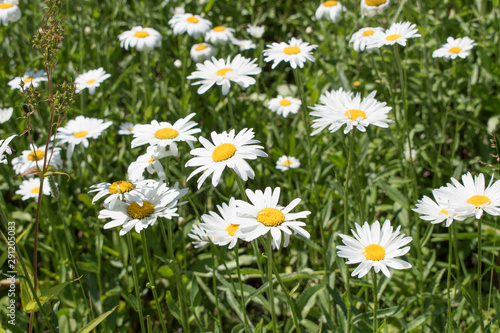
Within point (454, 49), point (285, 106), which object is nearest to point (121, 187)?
point (285, 106)

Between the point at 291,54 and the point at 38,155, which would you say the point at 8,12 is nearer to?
the point at 38,155

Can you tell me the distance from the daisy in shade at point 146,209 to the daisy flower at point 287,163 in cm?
133

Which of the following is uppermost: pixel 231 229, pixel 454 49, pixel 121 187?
pixel 454 49

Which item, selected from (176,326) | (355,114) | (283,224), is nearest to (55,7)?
(283,224)

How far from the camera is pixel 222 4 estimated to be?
4414 mm

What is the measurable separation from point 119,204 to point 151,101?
184 centimetres

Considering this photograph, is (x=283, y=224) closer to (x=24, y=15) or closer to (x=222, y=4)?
(x=222, y=4)

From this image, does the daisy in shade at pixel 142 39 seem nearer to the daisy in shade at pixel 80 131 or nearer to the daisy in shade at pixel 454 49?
the daisy in shade at pixel 80 131

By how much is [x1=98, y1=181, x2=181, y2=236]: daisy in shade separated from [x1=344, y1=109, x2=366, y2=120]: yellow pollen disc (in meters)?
0.67

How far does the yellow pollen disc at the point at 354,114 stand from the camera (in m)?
1.72

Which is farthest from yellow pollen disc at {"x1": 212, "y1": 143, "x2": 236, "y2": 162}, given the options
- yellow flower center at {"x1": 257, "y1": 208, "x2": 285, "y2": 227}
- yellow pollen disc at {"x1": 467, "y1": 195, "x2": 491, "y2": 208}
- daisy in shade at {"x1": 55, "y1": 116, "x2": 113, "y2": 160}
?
daisy in shade at {"x1": 55, "y1": 116, "x2": 113, "y2": 160}

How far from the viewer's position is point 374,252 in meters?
1.42

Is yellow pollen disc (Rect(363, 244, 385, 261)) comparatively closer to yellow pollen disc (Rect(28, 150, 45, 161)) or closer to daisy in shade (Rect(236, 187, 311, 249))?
daisy in shade (Rect(236, 187, 311, 249))

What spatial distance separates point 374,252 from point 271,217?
0.35 meters
